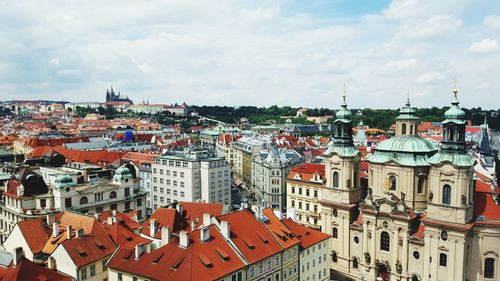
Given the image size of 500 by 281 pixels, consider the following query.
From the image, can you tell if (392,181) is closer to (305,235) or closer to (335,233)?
(335,233)

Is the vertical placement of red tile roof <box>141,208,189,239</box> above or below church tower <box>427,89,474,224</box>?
below

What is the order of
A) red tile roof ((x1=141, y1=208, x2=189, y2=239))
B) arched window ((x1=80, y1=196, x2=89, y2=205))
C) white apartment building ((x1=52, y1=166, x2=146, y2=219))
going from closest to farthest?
red tile roof ((x1=141, y1=208, x2=189, y2=239)) < white apartment building ((x1=52, y1=166, x2=146, y2=219)) < arched window ((x1=80, y1=196, x2=89, y2=205))

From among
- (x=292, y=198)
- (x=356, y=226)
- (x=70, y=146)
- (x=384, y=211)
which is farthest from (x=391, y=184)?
(x=70, y=146)

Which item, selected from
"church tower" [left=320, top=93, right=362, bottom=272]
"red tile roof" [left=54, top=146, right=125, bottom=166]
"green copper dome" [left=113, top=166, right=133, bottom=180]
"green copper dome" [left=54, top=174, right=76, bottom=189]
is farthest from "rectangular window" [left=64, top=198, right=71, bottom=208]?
"red tile roof" [left=54, top=146, right=125, bottom=166]

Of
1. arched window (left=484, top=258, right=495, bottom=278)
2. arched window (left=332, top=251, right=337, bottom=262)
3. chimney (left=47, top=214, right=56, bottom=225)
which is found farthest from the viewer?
arched window (left=332, top=251, right=337, bottom=262)

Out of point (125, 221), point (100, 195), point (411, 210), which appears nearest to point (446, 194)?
point (411, 210)

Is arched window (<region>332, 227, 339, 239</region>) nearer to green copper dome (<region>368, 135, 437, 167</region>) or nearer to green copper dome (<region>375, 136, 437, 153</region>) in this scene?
green copper dome (<region>368, 135, 437, 167</region>)

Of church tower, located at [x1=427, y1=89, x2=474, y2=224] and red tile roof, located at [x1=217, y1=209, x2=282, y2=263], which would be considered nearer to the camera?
red tile roof, located at [x1=217, y1=209, x2=282, y2=263]

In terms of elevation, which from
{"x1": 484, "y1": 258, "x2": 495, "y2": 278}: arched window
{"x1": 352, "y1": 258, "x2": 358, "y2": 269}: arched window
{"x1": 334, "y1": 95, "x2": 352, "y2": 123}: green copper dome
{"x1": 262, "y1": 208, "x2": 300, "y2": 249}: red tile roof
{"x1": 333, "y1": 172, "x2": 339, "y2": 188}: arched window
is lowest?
{"x1": 352, "y1": 258, "x2": 358, "y2": 269}: arched window
